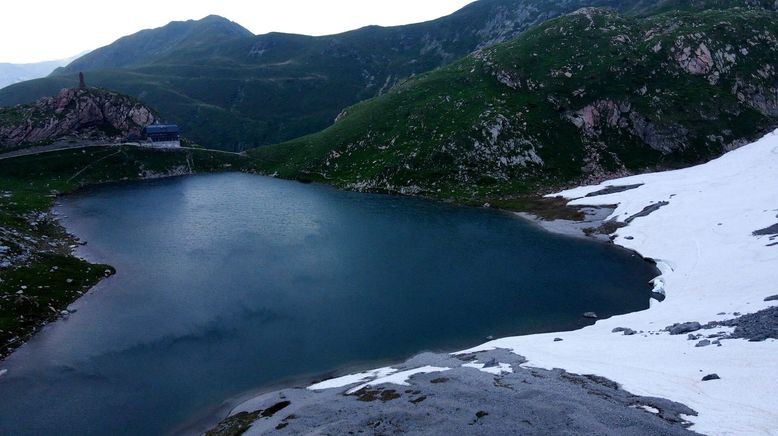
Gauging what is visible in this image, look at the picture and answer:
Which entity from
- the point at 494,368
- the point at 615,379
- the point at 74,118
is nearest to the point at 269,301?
the point at 494,368

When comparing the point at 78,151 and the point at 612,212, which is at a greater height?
the point at 78,151

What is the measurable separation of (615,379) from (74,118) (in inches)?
7311

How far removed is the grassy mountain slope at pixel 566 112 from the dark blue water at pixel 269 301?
3206 cm

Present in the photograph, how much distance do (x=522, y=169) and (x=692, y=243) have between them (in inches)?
2494

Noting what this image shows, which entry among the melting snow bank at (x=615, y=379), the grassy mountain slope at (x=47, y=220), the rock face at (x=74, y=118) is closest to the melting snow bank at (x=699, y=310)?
the melting snow bank at (x=615, y=379)

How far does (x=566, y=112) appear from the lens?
148500mm

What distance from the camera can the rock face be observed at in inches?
6142

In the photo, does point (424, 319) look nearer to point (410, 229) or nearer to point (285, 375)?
point (285, 375)

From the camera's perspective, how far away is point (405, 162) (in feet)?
459

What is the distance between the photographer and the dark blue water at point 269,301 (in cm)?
4456

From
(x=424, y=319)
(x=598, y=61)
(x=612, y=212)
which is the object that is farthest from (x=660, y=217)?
→ (x=598, y=61)

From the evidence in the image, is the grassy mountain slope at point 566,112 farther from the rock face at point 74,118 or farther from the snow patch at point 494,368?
the snow patch at point 494,368

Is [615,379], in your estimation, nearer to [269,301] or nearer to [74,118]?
[269,301]

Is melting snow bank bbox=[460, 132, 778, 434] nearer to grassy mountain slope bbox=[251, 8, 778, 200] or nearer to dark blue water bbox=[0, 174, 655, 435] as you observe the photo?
dark blue water bbox=[0, 174, 655, 435]
